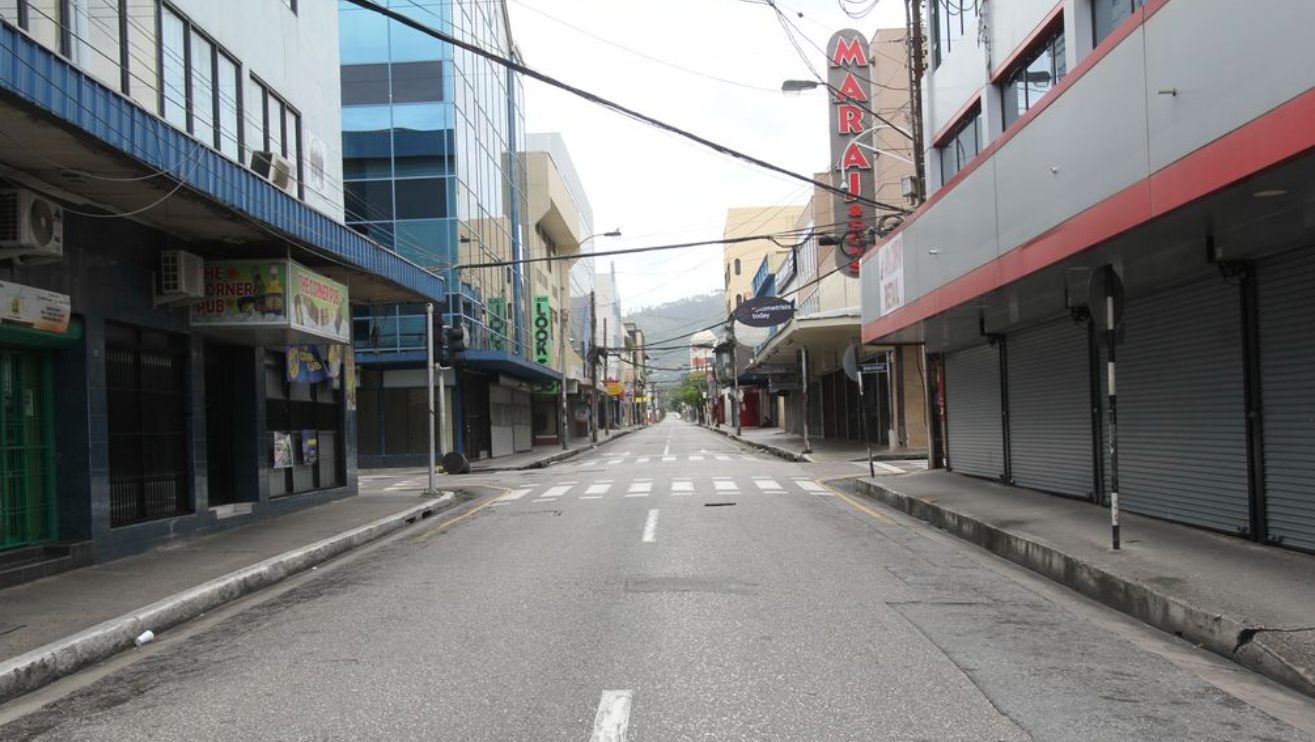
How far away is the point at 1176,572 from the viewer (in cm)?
788

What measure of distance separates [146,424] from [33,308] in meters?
2.93

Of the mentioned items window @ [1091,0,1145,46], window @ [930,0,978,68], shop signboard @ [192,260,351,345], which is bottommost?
shop signboard @ [192,260,351,345]

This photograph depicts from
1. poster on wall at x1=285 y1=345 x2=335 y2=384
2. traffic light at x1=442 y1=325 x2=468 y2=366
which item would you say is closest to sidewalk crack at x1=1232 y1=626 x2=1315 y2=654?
poster on wall at x1=285 y1=345 x2=335 y2=384

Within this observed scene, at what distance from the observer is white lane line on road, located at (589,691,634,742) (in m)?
4.58

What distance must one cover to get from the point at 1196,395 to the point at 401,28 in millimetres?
29239

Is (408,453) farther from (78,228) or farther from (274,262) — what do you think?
(78,228)

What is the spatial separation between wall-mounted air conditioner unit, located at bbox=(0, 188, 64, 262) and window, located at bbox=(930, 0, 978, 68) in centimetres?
1336

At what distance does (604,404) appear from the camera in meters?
91.8

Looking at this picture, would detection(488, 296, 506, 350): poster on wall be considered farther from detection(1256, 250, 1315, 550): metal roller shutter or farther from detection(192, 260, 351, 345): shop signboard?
detection(1256, 250, 1315, 550): metal roller shutter

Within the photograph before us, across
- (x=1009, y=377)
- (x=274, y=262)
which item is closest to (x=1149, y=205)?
(x=1009, y=377)

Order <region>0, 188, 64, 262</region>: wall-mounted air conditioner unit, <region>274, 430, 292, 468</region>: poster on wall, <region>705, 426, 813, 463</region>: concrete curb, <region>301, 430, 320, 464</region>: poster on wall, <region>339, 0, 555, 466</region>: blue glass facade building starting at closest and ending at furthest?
<region>0, 188, 64, 262</region>: wall-mounted air conditioner unit, <region>274, 430, 292, 468</region>: poster on wall, <region>301, 430, 320, 464</region>: poster on wall, <region>705, 426, 813, 463</region>: concrete curb, <region>339, 0, 555, 466</region>: blue glass facade building

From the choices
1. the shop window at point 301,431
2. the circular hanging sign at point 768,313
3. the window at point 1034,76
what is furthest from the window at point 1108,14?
the circular hanging sign at point 768,313

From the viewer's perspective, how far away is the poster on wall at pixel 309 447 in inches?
655

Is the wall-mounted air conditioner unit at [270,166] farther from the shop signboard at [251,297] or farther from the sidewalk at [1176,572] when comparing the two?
the sidewalk at [1176,572]
